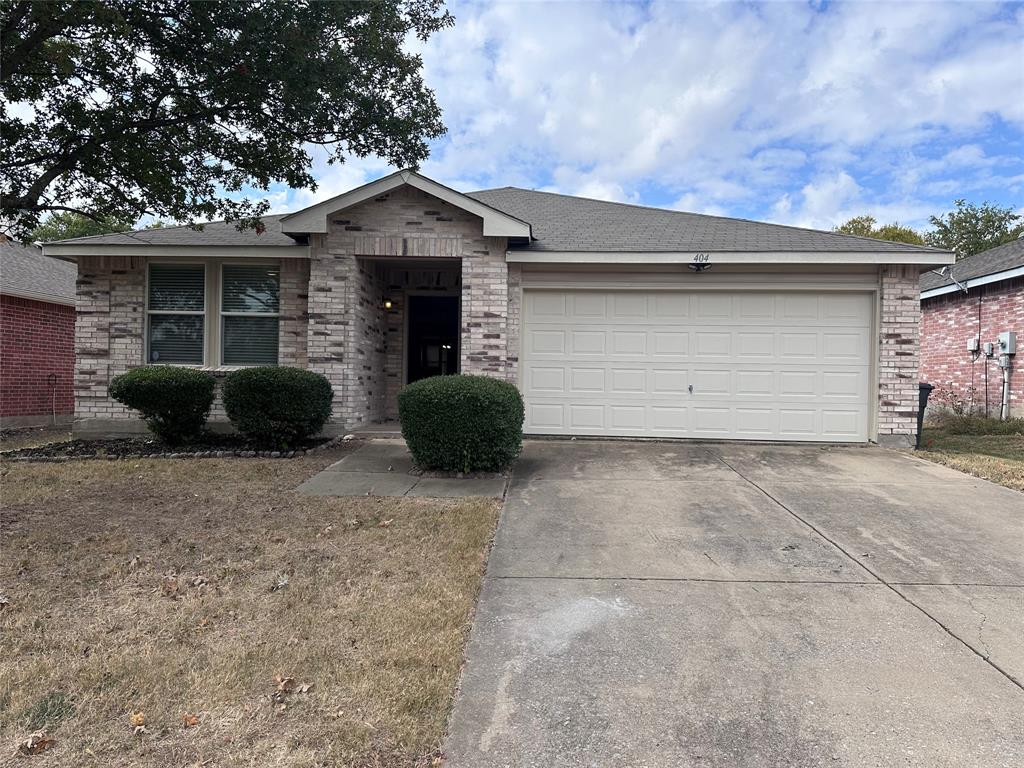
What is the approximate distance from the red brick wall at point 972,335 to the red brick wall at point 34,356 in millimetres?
20972

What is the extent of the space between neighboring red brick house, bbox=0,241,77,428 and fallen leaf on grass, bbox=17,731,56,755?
12865 millimetres

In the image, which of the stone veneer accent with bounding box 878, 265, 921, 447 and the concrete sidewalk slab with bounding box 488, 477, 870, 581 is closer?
the concrete sidewalk slab with bounding box 488, 477, 870, 581

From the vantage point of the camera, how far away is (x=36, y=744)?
6.75 ft

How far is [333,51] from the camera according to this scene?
5.67 m

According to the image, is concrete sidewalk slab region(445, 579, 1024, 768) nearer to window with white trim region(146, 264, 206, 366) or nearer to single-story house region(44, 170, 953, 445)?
single-story house region(44, 170, 953, 445)

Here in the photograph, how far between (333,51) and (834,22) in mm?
7416

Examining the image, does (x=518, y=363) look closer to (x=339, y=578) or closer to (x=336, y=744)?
(x=339, y=578)

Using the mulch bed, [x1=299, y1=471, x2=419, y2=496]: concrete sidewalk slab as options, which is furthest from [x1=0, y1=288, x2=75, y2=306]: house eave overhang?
[x1=299, y1=471, x2=419, y2=496]: concrete sidewalk slab

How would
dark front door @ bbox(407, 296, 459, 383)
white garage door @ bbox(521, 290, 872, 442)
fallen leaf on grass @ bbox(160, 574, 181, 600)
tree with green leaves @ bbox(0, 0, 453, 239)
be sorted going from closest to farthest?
1. fallen leaf on grass @ bbox(160, 574, 181, 600)
2. tree with green leaves @ bbox(0, 0, 453, 239)
3. white garage door @ bbox(521, 290, 872, 442)
4. dark front door @ bbox(407, 296, 459, 383)

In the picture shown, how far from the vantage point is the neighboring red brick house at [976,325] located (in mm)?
12047

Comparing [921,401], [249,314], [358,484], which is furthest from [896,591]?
[249,314]

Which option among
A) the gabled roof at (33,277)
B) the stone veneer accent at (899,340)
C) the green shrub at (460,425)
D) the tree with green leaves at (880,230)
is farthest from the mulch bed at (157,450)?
the tree with green leaves at (880,230)

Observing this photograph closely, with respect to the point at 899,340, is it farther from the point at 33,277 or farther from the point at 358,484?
the point at 33,277

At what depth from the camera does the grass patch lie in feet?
22.2
